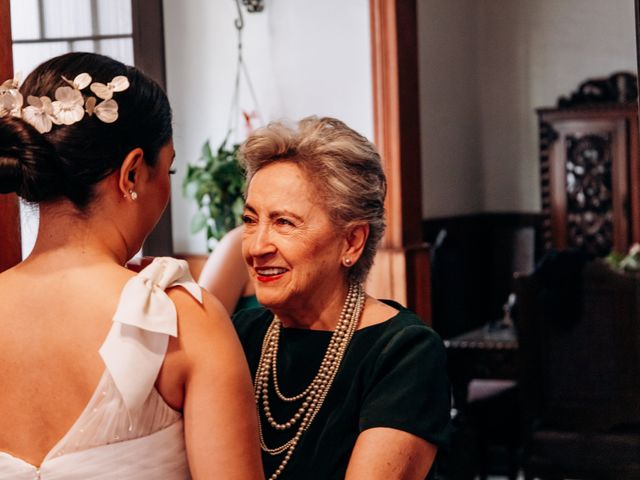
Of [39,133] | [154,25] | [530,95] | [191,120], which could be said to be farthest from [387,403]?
[530,95]

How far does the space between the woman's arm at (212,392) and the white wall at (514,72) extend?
651cm

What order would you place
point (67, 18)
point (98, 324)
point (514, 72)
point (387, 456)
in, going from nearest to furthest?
point (98, 324)
point (387, 456)
point (67, 18)
point (514, 72)

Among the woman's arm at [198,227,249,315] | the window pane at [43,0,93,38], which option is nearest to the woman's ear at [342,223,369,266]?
the woman's arm at [198,227,249,315]

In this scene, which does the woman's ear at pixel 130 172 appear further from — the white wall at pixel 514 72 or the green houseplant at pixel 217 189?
the white wall at pixel 514 72

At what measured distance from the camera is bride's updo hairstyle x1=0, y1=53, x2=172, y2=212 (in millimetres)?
1336

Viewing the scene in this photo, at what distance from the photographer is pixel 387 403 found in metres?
1.73

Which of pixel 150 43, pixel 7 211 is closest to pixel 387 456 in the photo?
pixel 7 211

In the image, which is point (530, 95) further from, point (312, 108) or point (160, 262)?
point (160, 262)

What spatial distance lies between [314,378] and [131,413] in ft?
1.88

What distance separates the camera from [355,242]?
1939 mm

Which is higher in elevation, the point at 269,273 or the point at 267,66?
the point at 267,66

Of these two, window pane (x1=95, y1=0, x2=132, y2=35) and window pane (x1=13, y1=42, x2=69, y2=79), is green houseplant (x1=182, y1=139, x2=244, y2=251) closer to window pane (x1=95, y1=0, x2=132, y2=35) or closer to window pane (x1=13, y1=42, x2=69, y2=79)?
window pane (x1=95, y1=0, x2=132, y2=35)

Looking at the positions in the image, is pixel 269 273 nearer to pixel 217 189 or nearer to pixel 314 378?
pixel 314 378

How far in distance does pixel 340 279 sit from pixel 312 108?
10.4 feet
